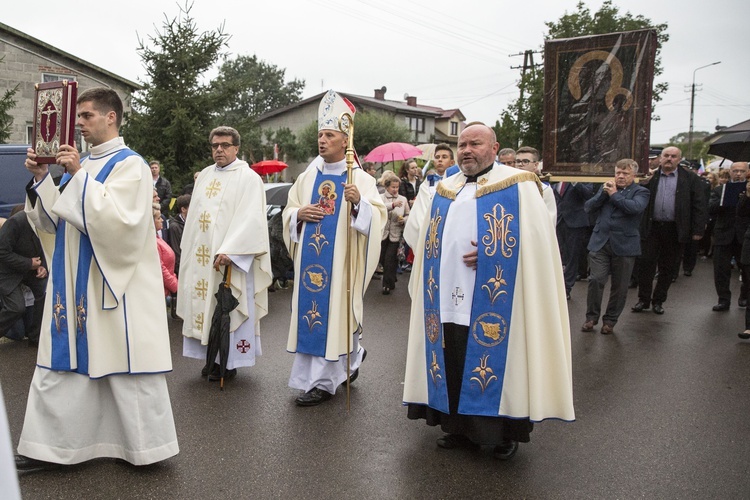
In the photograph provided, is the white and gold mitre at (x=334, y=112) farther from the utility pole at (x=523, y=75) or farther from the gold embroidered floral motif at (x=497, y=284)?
the utility pole at (x=523, y=75)

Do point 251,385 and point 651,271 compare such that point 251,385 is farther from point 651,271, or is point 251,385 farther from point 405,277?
point 405,277

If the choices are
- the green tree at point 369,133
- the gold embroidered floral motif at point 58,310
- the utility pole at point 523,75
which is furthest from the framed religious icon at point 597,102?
the green tree at point 369,133

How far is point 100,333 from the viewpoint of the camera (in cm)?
361

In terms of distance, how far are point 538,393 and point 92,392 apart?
257 centimetres

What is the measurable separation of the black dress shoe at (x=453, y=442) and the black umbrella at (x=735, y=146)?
7.85 m

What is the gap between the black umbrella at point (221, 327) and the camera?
529 centimetres

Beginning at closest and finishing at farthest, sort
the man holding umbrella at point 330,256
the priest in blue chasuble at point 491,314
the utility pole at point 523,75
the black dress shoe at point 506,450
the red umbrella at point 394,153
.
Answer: the priest in blue chasuble at point 491,314, the black dress shoe at point 506,450, the man holding umbrella at point 330,256, the red umbrella at point 394,153, the utility pole at point 523,75

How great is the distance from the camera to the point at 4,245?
249 inches

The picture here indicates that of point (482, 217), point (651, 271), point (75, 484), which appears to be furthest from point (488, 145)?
point (651, 271)

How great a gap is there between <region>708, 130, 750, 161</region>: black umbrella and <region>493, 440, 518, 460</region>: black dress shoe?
778 centimetres

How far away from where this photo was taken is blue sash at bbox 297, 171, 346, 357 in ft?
16.9

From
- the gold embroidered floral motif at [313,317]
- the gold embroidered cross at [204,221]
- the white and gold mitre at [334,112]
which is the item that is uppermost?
the white and gold mitre at [334,112]

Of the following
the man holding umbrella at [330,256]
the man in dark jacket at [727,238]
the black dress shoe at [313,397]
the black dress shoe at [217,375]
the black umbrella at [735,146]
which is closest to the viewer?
the black dress shoe at [313,397]

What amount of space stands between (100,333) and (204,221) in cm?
215
